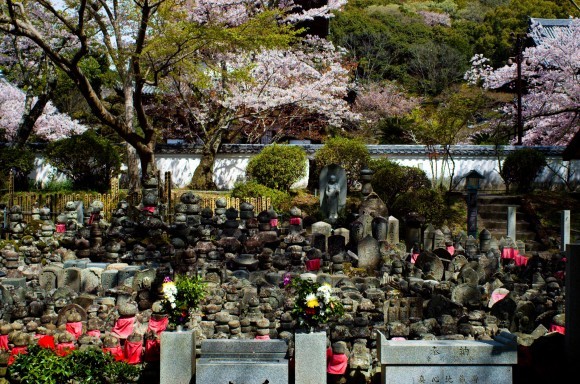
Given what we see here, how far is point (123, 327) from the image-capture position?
8891 millimetres

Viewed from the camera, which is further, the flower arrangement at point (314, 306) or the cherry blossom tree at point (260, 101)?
the cherry blossom tree at point (260, 101)

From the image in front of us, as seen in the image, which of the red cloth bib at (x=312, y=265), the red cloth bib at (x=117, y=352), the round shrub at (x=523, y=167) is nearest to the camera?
the red cloth bib at (x=117, y=352)

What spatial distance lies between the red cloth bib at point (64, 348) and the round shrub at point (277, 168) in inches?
564

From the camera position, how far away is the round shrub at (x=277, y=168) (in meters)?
Answer: 22.2

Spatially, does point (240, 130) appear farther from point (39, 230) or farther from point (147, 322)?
point (147, 322)

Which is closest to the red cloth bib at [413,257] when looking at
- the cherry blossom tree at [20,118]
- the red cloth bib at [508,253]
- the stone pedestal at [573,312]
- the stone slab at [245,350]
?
the red cloth bib at [508,253]

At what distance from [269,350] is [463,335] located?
2.57 meters

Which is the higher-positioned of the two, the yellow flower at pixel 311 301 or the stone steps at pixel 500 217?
the stone steps at pixel 500 217

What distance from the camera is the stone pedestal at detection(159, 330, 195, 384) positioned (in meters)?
7.33

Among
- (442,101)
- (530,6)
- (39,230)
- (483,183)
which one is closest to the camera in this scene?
(39,230)

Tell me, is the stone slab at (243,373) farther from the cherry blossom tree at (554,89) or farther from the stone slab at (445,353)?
the cherry blossom tree at (554,89)

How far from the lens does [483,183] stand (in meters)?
25.7

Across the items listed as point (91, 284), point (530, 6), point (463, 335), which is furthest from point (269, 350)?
point (530, 6)

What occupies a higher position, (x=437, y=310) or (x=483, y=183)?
(x=483, y=183)
